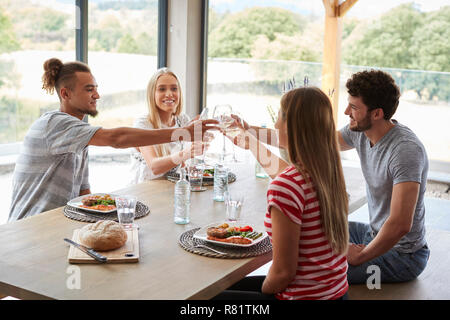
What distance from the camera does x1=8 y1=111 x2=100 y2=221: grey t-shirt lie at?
2418 mm

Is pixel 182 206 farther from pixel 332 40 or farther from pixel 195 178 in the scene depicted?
pixel 332 40

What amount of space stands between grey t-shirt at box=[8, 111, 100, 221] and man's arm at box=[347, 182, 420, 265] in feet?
4.43

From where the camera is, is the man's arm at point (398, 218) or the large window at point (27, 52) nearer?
the man's arm at point (398, 218)

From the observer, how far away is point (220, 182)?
2.47 meters

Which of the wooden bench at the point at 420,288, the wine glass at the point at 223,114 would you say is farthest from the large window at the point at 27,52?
the wooden bench at the point at 420,288

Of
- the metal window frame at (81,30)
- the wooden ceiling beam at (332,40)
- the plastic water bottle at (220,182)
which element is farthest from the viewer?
the wooden ceiling beam at (332,40)

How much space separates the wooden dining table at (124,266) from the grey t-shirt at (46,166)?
33cm

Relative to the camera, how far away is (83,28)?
4266 mm

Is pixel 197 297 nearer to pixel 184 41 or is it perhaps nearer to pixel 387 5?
pixel 184 41

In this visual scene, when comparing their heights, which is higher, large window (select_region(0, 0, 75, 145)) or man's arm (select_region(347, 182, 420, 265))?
large window (select_region(0, 0, 75, 145))

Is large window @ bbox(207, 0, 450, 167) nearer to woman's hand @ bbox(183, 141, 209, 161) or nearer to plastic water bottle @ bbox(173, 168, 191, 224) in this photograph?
woman's hand @ bbox(183, 141, 209, 161)

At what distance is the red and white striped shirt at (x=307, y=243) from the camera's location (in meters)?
1.63

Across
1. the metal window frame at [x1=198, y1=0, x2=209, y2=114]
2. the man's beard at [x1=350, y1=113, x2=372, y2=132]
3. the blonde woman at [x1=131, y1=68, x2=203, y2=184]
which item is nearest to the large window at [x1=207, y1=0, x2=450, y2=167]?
the metal window frame at [x1=198, y1=0, x2=209, y2=114]

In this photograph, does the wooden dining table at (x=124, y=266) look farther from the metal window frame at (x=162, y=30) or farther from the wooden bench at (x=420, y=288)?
the metal window frame at (x=162, y=30)
